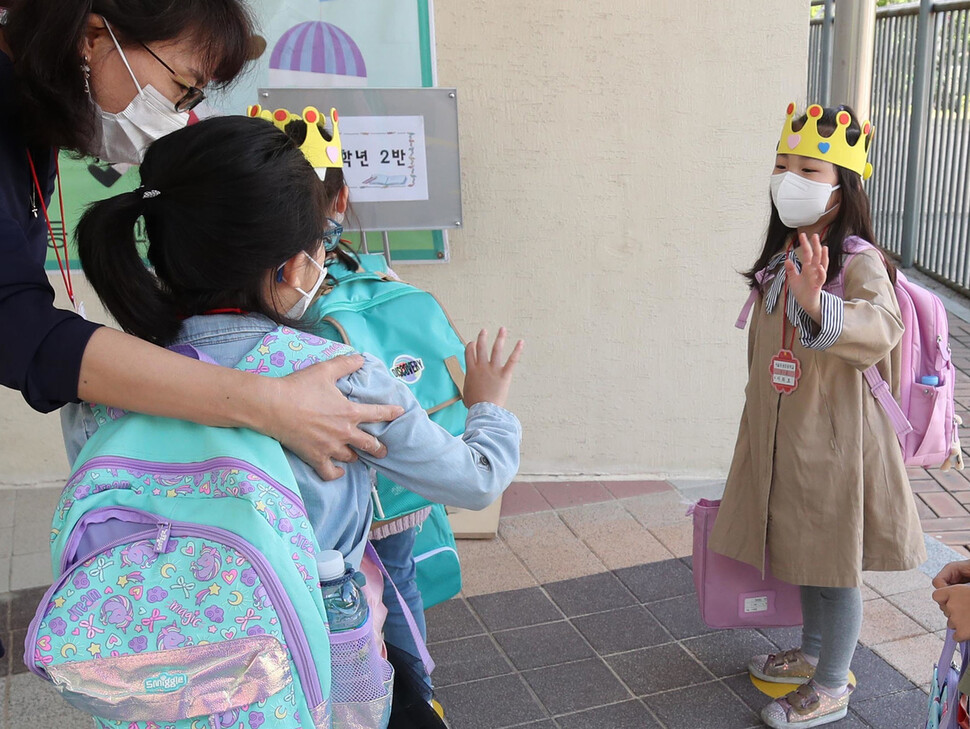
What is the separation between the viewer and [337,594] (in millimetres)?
1362

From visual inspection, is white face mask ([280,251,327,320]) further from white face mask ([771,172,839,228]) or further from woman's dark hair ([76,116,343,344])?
white face mask ([771,172,839,228])

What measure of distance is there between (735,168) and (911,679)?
212 centimetres

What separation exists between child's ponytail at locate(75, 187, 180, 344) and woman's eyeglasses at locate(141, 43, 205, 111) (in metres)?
0.40

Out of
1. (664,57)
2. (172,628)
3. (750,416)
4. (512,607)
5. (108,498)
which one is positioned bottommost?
(512,607)

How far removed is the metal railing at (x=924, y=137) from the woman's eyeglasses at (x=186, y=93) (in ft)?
23.4

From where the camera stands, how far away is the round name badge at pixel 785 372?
256 cm

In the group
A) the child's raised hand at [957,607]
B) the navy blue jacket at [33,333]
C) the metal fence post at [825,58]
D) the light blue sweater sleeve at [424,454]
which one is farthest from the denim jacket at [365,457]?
the metal fence post at [825,58]

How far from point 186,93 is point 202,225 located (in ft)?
1.81

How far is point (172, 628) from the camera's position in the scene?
1.21 meters

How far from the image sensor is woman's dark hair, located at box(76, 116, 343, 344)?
53.0 inches

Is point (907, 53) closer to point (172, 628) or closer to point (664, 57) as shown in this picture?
point (664, 57)

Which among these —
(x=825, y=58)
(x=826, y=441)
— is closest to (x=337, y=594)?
(x=826, y=441)

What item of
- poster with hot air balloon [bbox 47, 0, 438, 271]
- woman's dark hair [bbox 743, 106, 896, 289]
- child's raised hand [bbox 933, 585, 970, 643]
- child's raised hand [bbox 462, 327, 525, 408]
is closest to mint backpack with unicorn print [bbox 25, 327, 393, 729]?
child's raised hand [bbox 462, 327, 525, 408]

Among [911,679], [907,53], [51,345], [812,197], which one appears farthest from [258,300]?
[907,53]
